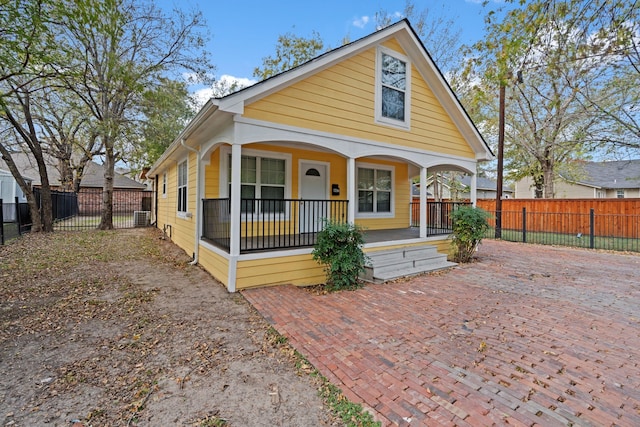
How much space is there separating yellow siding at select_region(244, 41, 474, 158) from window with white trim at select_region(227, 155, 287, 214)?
166cm

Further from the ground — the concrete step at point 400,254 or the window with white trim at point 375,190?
the window with white trim at point 375,190

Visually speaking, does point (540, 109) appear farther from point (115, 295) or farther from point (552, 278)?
point (115, 295)

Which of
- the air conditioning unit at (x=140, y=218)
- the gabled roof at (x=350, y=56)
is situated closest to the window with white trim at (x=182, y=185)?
the gabled roof at (x=350, y=56)

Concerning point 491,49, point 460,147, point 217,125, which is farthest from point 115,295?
point 460,147

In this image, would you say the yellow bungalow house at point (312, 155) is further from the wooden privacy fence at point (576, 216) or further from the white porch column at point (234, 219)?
the wooden privacy fence at point (576, 216)

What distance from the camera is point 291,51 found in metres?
19.3

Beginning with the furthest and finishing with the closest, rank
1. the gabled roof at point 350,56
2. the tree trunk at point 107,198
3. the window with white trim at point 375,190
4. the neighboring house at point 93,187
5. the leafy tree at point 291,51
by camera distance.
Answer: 1. the neighboring house at point 93,187
2. the leafy tree at point 291,51
3. the tree trunk at point 107,198
4. the window with white trim at point 375,190
5. the gabled roof at point 350,56

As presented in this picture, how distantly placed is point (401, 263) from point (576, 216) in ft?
39.1

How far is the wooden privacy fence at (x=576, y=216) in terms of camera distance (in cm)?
1238

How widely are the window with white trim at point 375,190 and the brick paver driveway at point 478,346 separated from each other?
384 centimetres

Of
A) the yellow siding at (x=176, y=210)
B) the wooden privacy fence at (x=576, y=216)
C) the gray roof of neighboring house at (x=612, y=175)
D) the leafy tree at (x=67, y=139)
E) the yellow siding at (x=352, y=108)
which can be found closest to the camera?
the yellow siding at (x=352, y=108)

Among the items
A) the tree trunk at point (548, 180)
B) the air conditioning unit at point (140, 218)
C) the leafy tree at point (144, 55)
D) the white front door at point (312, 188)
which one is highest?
the leafy tree at point (144, 55)

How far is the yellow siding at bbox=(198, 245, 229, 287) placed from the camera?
18.2 feet

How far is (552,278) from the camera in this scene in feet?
20.8
